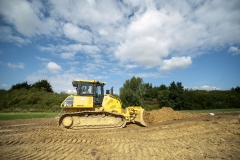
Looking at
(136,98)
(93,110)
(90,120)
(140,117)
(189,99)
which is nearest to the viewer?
(90,120)

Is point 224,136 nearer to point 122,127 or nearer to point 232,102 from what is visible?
point 122,127

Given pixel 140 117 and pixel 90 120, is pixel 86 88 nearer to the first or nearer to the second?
pixel 90 120

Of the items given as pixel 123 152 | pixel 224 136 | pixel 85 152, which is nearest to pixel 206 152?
pixel 224 136

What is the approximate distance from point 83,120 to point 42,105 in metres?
31.9

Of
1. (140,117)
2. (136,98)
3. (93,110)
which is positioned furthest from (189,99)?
(93,110)

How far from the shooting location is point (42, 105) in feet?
123

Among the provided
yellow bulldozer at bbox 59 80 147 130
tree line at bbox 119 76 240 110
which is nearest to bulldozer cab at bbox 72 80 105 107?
yellow bulldozer at bbox 59 80 147 130

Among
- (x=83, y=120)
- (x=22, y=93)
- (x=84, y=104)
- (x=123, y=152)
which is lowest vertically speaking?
(x=123, y=152)

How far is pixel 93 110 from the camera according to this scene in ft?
36.2

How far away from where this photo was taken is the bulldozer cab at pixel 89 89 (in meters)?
10.9

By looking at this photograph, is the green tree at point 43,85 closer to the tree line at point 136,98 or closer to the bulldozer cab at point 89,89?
the tree line at point 136,98

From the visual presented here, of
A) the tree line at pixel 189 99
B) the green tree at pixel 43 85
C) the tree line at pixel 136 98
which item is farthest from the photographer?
the green tree at pixel 43 85

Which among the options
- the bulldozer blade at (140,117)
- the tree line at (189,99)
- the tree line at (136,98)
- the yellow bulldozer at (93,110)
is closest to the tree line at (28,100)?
the tree line at (136,98)

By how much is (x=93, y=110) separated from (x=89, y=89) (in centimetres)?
151
